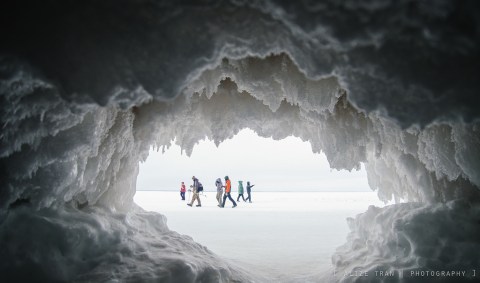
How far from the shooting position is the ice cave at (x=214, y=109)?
2076mm

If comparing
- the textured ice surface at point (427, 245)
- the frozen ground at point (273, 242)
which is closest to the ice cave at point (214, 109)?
the textured ice surface at point (427, 245)

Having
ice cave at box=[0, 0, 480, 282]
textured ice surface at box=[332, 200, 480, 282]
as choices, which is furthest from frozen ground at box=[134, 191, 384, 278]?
textured ice surface at box=[332, 200, 480, 282]

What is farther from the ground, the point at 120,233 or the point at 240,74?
the point at 240,74

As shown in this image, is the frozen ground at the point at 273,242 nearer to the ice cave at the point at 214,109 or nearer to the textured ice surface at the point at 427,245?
the ice cave at the point at 214,109

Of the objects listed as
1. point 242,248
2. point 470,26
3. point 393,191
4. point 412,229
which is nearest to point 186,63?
point 470,26

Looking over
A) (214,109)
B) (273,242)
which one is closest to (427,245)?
(214,109)

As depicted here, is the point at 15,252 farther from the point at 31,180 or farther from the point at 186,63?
the point at 186,63

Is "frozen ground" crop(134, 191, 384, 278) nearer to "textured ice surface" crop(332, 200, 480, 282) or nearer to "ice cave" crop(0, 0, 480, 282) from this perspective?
"ice cave" crop(0, 0, 480, 282)

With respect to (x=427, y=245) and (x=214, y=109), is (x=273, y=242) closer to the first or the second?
(x=214, y=109)

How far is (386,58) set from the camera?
2100 millimetres

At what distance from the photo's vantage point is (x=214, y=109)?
504cm

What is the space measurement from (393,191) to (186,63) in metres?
5.01

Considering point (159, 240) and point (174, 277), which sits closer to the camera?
point (174, 277)

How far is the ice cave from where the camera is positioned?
2.08 meters
